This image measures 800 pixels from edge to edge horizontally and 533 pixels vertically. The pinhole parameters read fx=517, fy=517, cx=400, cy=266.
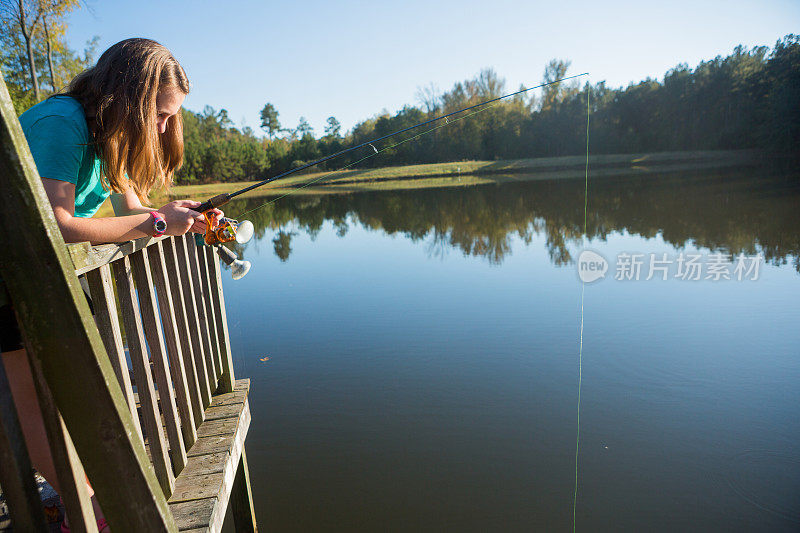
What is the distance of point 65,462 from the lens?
974 millimetres

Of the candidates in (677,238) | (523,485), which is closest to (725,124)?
(677,238)

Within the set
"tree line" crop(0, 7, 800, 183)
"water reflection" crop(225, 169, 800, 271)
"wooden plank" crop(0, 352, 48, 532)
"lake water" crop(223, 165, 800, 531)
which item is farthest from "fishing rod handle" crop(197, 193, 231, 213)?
"tree line" crop(0, 7, 800, 183)

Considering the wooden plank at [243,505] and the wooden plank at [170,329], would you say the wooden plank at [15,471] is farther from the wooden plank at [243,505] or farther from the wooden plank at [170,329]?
the wooden plank at [243,505]

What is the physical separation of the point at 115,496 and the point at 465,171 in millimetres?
33963

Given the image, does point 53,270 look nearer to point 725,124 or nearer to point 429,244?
point 429,244

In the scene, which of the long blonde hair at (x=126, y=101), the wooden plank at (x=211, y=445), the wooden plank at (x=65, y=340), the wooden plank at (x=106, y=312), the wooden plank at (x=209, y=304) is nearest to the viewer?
the wooden plank at (x=65, y=340)

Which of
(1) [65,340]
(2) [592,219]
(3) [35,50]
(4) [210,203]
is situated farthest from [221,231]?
(3) [35,50]

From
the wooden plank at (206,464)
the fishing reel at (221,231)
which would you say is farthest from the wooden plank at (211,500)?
the fishing reel at (221,231)

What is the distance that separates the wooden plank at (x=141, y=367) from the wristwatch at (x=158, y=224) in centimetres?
11

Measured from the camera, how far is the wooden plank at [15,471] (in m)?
0.84

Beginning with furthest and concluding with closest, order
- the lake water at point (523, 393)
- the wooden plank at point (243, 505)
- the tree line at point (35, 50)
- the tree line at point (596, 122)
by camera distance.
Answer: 1. the tree line at point (596, 122)
2. the tree line at point (35, 50)
3. the lake water at point (523, 393)
4. the wooden plank at point (243, 505)

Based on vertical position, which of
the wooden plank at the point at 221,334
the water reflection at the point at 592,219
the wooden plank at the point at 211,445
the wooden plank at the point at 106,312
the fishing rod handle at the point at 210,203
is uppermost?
the fishing rod handle at the point at 210,203

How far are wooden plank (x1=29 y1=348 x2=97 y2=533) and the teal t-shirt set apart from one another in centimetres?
61

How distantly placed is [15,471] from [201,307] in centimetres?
134
